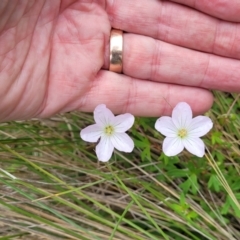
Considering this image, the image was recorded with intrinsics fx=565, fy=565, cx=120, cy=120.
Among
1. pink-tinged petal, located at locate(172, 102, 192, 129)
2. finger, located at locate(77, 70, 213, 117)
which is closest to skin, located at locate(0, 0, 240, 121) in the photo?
finger, located at locate(77, 70, 213, 117)

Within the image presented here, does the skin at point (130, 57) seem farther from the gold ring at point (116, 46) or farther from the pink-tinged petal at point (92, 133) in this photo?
the pink-tinged petal at point (92, 133)

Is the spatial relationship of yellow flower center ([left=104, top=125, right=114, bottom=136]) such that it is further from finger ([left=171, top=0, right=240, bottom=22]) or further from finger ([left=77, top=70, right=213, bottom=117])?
finger ([left=171, top=0, right=240, bottom=22])

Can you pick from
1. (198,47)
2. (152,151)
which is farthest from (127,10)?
(152,151)

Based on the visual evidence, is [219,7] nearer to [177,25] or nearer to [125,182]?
[177,25]

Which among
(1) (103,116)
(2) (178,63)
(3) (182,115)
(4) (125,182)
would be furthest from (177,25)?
(4) (125,182)

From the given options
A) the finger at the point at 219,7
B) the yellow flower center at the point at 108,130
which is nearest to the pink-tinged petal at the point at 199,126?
the yellow flower center at the point at 108,130

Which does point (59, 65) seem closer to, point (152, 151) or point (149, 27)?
point (149, 27)
